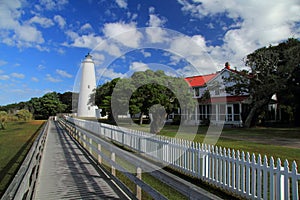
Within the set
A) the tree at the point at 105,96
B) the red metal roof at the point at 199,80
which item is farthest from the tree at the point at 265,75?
the tree at the point at 105,96

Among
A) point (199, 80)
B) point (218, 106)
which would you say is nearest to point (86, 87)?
point (199, 80)

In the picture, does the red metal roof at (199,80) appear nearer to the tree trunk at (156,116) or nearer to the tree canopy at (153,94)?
the tree canopy at (153,94)

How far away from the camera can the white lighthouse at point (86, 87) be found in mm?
51156

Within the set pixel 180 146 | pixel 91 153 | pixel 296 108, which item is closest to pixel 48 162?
pixel 91 153

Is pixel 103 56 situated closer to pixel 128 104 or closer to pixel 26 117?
pixel 128 104

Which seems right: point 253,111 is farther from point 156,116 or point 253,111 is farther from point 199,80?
point 199,80

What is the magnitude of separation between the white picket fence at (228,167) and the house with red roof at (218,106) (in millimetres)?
21909

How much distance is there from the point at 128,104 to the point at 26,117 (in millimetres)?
30222

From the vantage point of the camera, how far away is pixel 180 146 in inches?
320

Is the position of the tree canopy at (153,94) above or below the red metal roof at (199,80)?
below

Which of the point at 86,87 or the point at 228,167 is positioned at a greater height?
the point at 86,87

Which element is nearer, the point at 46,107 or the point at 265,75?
the point at 265,75

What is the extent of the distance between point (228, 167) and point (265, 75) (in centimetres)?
2282

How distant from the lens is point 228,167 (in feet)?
20.4
